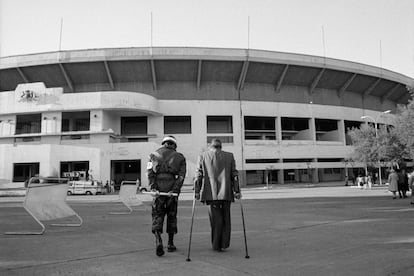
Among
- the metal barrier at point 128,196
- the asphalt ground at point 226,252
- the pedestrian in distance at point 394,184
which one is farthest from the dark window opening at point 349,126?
the asphalt ground at point 226,252

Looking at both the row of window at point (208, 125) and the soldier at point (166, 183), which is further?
the row of window at point (208, 125)

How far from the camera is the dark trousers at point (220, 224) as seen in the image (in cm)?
491

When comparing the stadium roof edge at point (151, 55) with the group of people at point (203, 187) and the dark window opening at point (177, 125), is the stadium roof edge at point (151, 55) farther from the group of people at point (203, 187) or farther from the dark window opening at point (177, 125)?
the group of people at point (203, 187)

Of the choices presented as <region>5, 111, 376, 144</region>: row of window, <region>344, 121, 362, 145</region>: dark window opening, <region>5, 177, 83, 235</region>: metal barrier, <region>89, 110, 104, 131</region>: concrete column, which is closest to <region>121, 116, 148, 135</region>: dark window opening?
<region>5, 111, 376, 144</region>: row of window

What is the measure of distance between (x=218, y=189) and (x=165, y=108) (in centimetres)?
3893

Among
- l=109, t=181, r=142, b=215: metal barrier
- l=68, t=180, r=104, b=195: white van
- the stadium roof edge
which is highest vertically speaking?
the stadium roof edge

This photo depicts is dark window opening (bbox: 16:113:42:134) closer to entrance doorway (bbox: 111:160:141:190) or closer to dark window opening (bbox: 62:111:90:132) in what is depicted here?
dark window opening (bbox: 62:111:90:132)

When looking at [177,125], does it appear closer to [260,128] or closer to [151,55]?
[151,55]

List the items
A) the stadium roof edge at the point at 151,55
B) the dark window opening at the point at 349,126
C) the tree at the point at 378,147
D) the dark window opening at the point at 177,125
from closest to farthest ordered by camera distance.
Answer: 1. the tree at the point at 378,147
2. the stadium roof edge at the point at 151,55
3. the dark window opening at the point at 177,125
4. the dark window opening at the point at 349,126

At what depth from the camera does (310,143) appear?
45.3 meters

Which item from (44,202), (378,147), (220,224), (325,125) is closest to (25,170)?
(44,202)

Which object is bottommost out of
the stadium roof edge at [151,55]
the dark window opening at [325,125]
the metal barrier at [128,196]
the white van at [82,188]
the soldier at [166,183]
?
the white van at [82,188]

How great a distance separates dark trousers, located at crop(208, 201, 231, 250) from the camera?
4.91 metres

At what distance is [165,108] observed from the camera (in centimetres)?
4319
